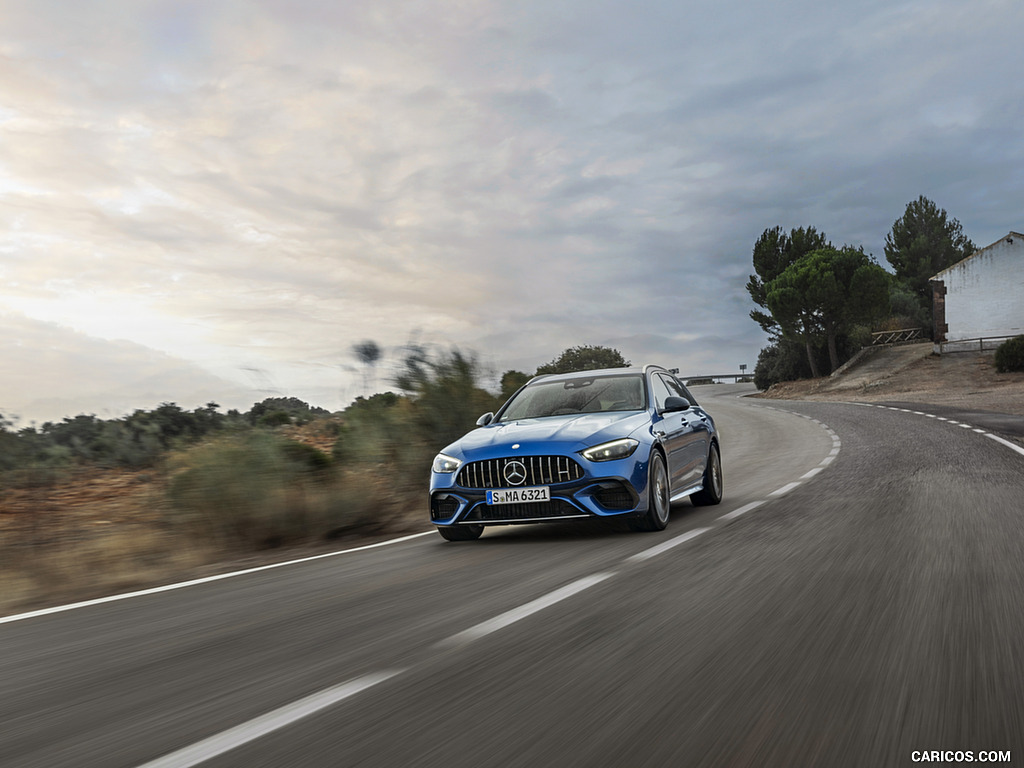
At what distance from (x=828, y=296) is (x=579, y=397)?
197ft

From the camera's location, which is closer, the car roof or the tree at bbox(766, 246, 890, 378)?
the car roof

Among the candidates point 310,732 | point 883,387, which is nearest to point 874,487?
point 310,732

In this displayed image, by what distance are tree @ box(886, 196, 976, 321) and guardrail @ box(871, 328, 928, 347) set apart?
2912 centimetres

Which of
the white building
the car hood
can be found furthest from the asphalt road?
the white building

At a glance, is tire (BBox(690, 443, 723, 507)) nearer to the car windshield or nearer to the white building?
the car windshield

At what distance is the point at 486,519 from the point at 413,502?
518 cm

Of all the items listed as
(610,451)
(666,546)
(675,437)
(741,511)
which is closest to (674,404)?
(675,437)

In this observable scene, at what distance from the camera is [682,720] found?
3.30 m

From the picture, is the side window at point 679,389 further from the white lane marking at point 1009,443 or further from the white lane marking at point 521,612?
the white lane marking at point 1009,443

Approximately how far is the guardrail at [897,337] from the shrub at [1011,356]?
63.8 ft

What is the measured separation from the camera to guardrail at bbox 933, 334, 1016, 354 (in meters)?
63.5

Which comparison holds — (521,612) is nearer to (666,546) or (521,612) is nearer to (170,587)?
(666,546)

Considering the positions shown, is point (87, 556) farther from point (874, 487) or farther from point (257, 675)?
point (874, 487)

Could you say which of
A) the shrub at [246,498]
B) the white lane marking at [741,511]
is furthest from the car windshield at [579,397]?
the shrub at [246,498]
